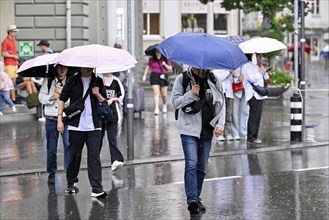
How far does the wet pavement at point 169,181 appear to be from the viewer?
9602 millimetres

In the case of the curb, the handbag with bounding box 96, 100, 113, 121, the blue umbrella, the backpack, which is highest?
the blue umbrella

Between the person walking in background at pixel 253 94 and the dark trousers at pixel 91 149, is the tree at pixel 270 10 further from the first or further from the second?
the dark trousers at pixel 91 149

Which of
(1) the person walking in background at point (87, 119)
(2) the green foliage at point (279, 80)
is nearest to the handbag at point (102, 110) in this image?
(1) the person walking in background at point (87, 119)

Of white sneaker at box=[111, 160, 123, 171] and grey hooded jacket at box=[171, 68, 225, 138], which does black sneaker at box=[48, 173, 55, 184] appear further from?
grey hooded jacket at box=[171, 68, 225, 138]

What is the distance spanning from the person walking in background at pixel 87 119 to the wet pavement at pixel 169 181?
40cm

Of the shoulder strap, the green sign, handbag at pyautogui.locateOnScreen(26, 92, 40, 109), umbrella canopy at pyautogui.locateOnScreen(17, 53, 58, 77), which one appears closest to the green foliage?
the green sign

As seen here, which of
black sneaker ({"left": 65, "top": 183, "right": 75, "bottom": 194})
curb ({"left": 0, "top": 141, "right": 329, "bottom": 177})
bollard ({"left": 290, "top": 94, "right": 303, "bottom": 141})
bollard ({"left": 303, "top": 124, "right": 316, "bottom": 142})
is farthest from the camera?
bollard ({"left": 303, "top": 124, "right": 316, "bottom": 142})

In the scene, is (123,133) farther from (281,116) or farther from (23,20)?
(23,20)

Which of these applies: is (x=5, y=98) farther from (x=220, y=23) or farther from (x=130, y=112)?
(x=220, y=23)

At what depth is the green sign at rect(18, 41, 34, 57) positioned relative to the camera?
954 inches

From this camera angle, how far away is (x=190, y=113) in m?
9.32

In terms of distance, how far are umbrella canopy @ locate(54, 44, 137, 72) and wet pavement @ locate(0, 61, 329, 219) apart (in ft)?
5.52

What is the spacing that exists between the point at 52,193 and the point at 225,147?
5.15m

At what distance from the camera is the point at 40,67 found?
11.6m
